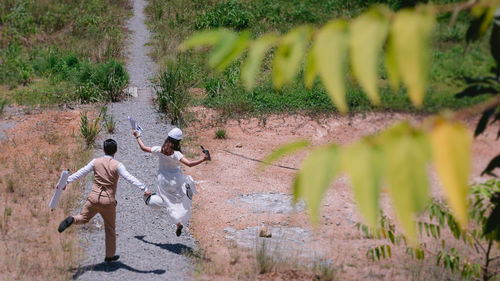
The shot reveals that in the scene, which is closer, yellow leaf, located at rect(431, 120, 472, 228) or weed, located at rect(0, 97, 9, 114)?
yellow leaf, located at rect(431, 120, 472, 228)

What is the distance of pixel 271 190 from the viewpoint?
8.76 metres

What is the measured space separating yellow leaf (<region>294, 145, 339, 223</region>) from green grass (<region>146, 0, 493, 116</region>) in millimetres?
7778

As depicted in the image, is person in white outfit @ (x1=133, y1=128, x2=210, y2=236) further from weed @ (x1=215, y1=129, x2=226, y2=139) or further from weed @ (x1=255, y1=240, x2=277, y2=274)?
weed @ (x1=215, y1=129, x2=226, y2=139)

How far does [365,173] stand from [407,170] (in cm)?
7

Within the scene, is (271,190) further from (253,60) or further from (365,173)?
(365,173)

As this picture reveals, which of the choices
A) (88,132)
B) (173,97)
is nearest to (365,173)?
(88,132)

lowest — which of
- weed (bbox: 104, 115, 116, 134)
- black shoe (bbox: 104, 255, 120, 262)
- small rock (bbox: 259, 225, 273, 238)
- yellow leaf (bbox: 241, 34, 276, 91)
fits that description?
black shoe (bbox: 104, 255, 120, 262)

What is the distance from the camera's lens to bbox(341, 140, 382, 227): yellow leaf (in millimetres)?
900

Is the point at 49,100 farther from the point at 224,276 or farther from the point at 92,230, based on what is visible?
the point at 224,276

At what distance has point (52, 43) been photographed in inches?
634

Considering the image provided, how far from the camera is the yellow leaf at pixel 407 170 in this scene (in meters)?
0.88

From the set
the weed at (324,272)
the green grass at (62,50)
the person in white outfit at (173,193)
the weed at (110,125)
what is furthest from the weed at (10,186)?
the weed at (324,272)

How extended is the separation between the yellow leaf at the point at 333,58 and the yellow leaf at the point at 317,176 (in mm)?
84

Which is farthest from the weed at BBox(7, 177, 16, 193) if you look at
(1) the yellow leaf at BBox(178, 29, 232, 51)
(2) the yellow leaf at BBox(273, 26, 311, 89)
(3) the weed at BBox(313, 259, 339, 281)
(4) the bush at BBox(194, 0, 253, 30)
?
(4) the bush at BBox(194, 0, 253, 30)
